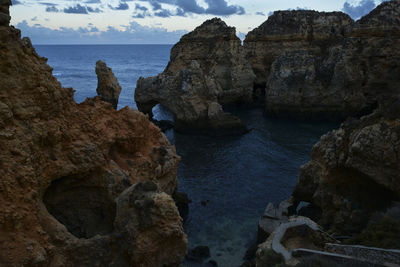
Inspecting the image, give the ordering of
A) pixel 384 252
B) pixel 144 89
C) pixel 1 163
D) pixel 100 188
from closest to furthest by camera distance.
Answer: pixel 1 163
pixel 384 252
pixel 100 188
pixel 144 89

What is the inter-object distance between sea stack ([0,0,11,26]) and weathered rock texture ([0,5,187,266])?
265mm

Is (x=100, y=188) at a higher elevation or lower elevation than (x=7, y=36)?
lower

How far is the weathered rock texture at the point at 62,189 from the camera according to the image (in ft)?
28.9

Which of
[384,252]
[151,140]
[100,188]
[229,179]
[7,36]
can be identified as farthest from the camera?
[229,179]

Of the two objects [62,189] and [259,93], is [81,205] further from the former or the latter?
[259,93]

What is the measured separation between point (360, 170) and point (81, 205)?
451 inches

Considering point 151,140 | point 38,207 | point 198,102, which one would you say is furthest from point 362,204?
point 198,102

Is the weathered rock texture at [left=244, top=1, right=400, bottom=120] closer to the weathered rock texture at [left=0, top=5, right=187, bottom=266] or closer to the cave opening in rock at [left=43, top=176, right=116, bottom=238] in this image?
the weathered rock texture at [left=0, top=5, right=187, bottom=266]

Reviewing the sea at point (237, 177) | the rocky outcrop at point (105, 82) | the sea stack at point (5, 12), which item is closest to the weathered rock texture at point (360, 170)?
the sea at point (237, 177)

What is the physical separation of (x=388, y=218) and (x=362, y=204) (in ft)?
11.8

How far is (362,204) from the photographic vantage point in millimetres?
14867

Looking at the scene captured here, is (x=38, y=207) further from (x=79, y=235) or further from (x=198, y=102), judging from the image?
(x=198, y=102)

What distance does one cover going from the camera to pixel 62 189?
11.8 metres

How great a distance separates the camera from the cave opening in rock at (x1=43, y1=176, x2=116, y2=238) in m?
11.5
